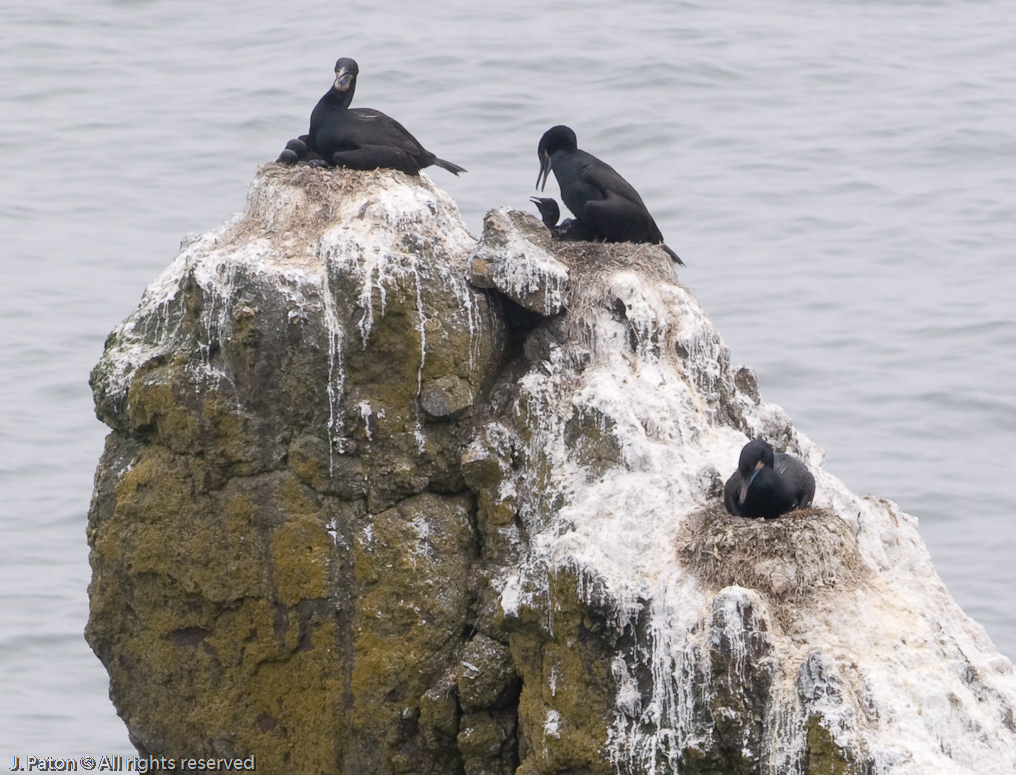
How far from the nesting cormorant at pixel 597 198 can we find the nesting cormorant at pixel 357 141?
0.88 meters

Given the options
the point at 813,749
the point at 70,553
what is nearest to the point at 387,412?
the point at 813,749

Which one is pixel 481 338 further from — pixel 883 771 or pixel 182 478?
pixel 883 771

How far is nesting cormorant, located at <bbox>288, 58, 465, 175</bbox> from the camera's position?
10.2 m

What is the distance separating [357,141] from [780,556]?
3.92 metres

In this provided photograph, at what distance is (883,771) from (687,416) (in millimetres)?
2516

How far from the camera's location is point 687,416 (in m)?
9.33

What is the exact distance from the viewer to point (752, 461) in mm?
8539

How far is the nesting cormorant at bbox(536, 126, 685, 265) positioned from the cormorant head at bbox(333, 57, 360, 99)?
1.34 metres

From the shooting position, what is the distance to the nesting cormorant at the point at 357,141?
1017cm

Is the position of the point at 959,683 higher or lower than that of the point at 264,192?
lower

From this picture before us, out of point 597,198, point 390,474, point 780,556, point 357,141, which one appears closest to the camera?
point 780,556

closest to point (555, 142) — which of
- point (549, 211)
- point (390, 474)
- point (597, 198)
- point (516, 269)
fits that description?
point (549, 211)

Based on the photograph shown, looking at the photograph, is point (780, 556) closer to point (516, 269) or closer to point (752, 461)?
point (752, 461)

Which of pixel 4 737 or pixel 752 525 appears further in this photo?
pixel 4 737
